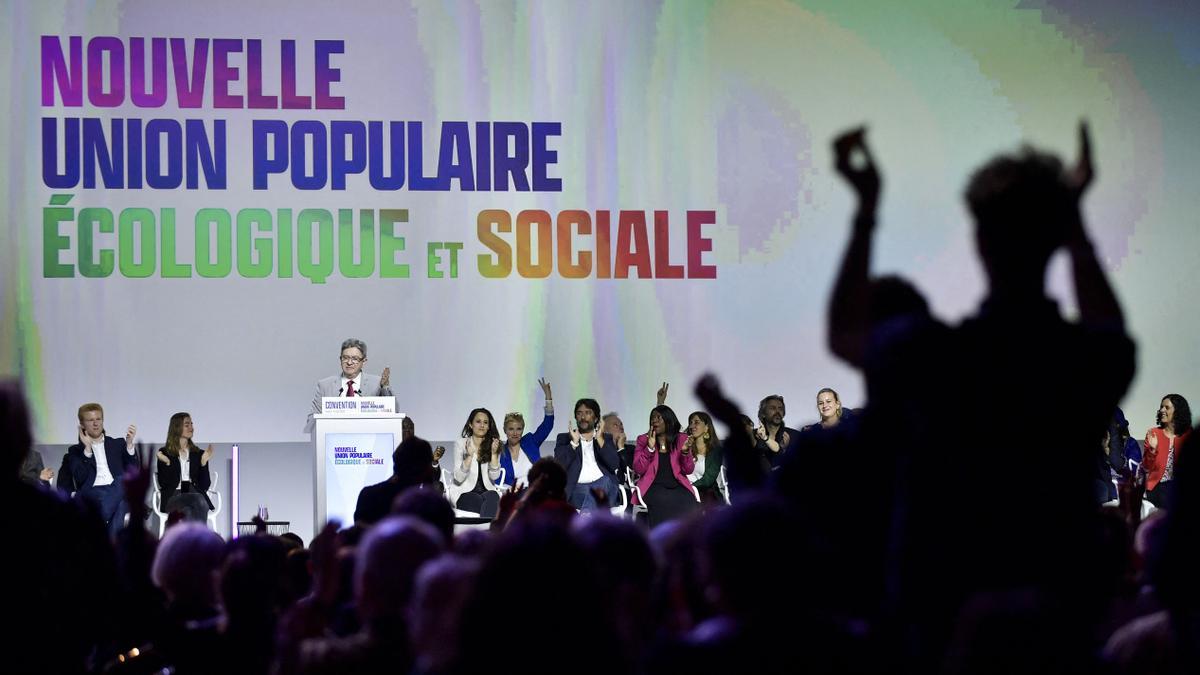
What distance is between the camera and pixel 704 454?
35.6ft

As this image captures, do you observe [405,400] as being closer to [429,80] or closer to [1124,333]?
[429,80]

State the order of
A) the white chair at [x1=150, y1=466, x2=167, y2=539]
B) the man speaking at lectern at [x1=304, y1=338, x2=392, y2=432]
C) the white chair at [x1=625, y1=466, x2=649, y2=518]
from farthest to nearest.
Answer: the white chair at [x1=625, y1=466, x2=649, y2=518], the white chair at [x1=150, y1=466, x2=167, y2=539], the man speaking at lectern at [x1=304, y1=338, x2=392, y2=432]

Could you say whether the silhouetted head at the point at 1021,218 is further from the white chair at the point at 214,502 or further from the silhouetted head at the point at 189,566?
the white chair at the point at 214,502

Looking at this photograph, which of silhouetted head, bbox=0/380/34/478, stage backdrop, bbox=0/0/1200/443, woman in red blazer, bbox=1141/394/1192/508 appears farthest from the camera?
stage backdrop, bbox=0/0/1200/443

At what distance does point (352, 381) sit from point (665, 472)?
7.45 ft

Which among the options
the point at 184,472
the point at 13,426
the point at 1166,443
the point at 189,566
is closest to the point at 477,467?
the point at 184,472

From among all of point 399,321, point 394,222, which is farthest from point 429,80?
point 399,321

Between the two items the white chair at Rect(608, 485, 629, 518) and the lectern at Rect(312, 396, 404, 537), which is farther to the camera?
the white chair at Rect(608, 485, 629, 518)

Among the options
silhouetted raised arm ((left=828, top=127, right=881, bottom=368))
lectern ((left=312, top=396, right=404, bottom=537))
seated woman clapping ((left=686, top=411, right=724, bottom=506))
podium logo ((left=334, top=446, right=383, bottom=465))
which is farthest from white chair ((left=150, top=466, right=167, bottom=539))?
silhouetted raised arm ((left=828, top=127, right=881, bottom=368))

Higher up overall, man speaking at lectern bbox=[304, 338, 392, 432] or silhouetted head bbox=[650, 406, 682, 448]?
man speaking at lectern bbox=[304, 338, 392, 432]

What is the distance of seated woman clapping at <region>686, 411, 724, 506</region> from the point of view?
10695 mm

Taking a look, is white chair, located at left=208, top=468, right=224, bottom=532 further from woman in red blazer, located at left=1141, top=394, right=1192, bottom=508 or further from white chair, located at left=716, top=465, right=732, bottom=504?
woman in red blazer, located at left=1141, top=394, right=1192, bottom=508

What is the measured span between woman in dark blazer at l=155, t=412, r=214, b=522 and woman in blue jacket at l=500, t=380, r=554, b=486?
80.2 inches

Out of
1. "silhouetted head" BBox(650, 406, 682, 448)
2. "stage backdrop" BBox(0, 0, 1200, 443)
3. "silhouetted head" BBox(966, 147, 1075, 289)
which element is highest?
"stage backdrop" BBox(0, 0, 1200, 443)
